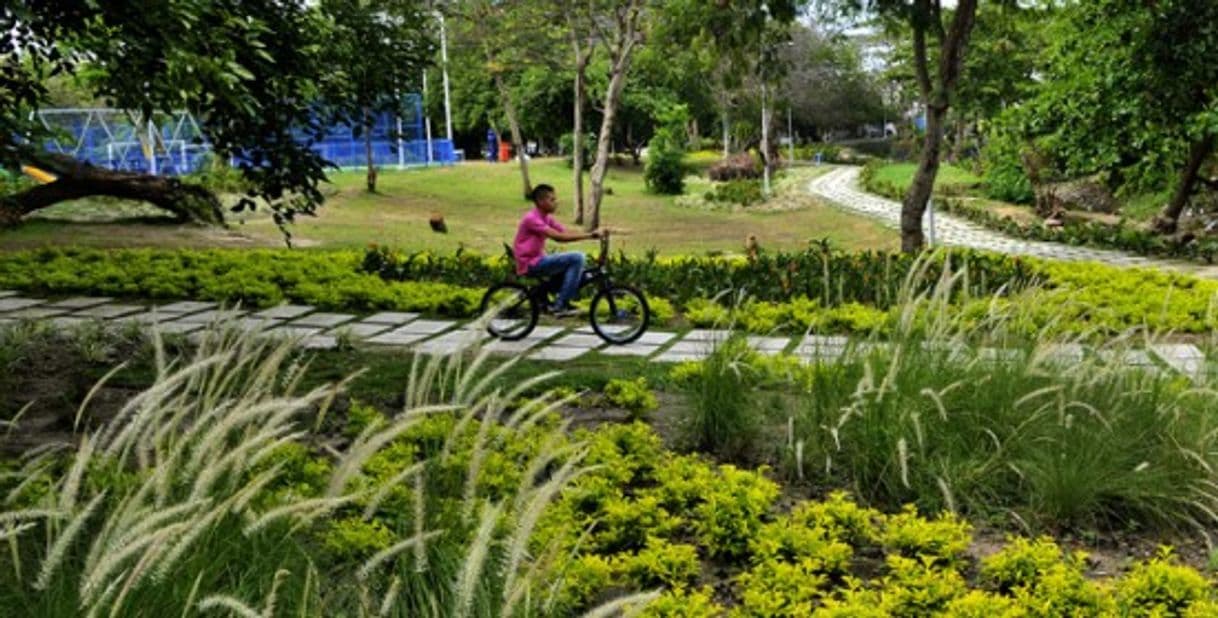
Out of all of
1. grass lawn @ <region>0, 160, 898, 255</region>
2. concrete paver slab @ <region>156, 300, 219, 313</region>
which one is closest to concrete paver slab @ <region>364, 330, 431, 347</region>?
concrete paver slab @ <region>156, 300, 219, 313</region>

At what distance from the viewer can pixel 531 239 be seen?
701 cm

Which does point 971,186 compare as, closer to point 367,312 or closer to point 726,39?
point 726,39

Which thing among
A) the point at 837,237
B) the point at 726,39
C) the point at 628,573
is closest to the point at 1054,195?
the point at 837,237

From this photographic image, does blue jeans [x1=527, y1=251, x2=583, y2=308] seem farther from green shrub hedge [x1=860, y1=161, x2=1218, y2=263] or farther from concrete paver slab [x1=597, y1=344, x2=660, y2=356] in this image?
green shrub hedge [x1=860, y1=161, x2=1218, y2=263]

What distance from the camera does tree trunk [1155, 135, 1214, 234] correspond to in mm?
14339

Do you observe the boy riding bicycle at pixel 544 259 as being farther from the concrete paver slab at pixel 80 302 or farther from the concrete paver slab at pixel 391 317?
the concrete paver slab at pixel 80 302

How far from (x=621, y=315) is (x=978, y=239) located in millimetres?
12319

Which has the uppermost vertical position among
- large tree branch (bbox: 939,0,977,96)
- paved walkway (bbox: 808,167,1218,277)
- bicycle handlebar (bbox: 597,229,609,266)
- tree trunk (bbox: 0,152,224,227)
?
large tree branch (bbox: 939,0,977,96)

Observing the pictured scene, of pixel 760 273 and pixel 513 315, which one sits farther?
pixel 760 273

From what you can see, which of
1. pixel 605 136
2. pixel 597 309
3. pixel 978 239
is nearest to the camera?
pixel 597 309

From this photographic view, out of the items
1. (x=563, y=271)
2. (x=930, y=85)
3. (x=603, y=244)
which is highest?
(x=930, y=85)

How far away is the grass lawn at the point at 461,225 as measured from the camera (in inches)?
566

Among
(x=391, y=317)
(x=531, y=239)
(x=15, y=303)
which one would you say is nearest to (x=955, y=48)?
(x=531, y=239)

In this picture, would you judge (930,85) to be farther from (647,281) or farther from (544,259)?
(544,259)
